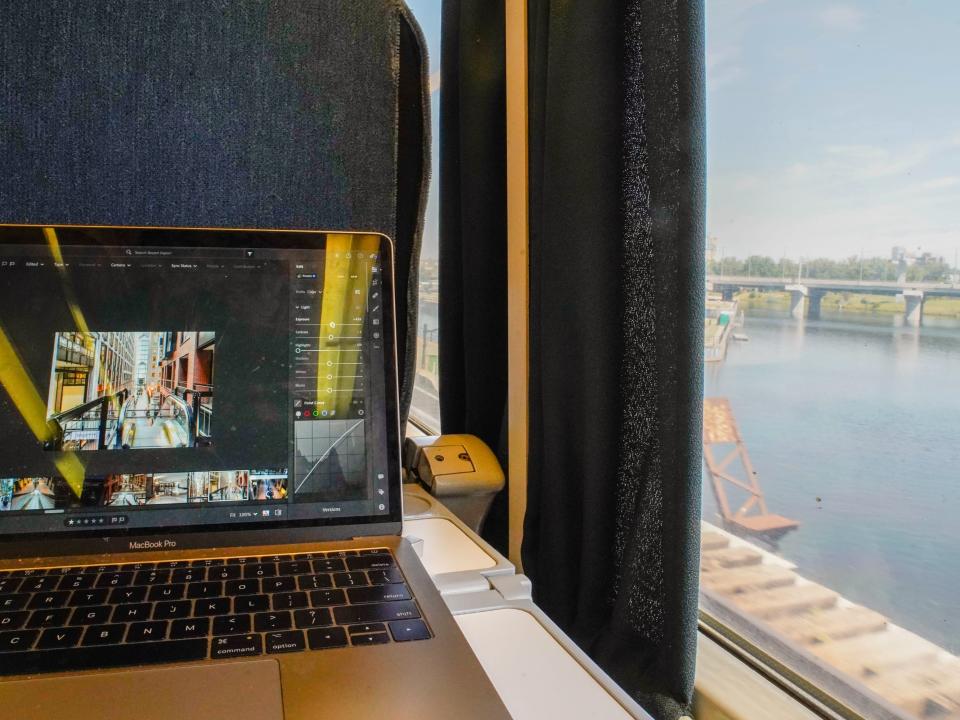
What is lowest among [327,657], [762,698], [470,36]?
[762,698]

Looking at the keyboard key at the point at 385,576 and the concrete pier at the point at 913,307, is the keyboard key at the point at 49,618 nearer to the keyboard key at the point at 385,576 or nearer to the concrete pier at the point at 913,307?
the keyboard key at the point at 385,576

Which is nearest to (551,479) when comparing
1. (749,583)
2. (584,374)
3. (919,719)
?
(584,374)

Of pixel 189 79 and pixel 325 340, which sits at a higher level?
pixel 189 79

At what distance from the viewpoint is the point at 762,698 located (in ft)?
2.20

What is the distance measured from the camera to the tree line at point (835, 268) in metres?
0.61

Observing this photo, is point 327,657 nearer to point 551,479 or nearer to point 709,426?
point 551,479

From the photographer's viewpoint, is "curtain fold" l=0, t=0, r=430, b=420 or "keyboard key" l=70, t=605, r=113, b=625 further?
"curtain fold" l=0, t=0, r=430, b=420

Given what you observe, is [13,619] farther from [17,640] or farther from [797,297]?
[797,297]

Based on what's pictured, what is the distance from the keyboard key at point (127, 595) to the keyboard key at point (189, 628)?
0.05m

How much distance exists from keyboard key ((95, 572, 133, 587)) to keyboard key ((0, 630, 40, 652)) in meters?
0.06

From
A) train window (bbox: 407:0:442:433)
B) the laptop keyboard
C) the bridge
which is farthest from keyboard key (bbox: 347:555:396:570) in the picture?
train window (bbox: 407:0:442:433)

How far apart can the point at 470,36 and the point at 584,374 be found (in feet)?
1.77

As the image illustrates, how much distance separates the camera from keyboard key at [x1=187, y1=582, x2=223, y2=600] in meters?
0.47

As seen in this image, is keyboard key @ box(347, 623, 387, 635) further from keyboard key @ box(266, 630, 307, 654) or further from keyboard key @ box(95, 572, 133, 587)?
keyboard key @ box(95, 572, 133, 587)
